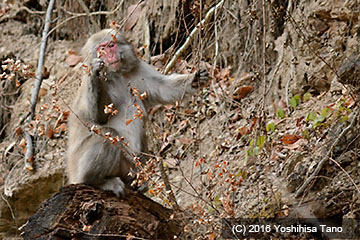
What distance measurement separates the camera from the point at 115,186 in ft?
16.6

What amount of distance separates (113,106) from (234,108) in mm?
2188

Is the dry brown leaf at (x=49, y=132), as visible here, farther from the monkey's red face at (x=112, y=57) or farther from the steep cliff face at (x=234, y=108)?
the monkey's red face at (x=112, y=57)

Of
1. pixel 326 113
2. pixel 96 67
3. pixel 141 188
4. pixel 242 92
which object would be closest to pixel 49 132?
pixel 242 92

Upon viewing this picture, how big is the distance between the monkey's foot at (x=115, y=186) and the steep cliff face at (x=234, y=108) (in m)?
0.47

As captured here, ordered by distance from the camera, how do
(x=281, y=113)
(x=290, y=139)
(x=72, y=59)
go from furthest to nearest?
(x=72, y=59)
(x=281, y=113)
(x=290, y=139)

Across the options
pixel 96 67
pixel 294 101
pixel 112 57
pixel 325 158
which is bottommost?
pixel 325 158

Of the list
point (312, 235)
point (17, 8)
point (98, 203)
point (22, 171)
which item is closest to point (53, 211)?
point (98, 203)

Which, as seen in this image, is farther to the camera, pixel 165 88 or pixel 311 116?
pixel 165 88

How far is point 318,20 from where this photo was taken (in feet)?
21.2

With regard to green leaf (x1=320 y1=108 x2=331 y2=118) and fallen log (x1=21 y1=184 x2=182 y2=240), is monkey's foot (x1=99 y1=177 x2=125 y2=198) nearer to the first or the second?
fallen log (x1=21 y1=184 x2=182 y2=240)

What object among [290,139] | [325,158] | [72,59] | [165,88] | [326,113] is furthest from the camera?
[72,59]

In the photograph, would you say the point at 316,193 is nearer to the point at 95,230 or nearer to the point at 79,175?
the point at 95,230

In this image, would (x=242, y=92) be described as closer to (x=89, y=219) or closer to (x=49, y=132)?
(x=49, y=132)

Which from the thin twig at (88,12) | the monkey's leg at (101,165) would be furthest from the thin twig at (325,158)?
the thin twig at (88,12)
